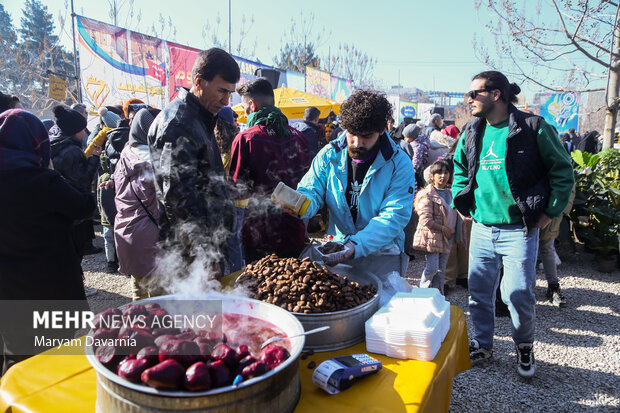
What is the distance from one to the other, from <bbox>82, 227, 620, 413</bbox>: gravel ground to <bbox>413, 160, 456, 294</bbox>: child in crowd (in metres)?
0.49

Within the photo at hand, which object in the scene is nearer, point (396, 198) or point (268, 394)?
point (268, 394)

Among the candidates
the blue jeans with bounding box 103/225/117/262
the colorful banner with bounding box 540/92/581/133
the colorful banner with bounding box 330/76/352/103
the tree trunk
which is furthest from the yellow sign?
the colorful banner with bounding box 540/92/581/133

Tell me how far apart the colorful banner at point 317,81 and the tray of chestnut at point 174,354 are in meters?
19.9

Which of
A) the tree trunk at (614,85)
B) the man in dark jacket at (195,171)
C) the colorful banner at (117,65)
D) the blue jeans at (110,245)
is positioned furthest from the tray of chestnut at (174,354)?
the colorful banner at (117,65)

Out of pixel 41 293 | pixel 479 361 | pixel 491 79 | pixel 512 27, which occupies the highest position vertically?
pixel 512 27

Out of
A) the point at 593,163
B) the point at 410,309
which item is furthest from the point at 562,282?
the point at 410,309

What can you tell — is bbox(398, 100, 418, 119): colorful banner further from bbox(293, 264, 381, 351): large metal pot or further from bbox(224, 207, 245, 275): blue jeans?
bbox(293, 264, 381, 351): large metal pot

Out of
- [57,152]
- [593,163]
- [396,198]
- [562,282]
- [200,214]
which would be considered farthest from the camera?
[593,163]

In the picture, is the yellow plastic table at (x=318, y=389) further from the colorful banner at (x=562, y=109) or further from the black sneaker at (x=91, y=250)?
the colorful banner at (x=562, y=109)

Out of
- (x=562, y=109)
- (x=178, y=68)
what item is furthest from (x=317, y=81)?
(x=562, y=109)

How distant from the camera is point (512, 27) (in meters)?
7.05

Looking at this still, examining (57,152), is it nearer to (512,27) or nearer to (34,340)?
(34,340)

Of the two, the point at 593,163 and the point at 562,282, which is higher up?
the point at 593,163

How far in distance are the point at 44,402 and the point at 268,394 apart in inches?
34.8
